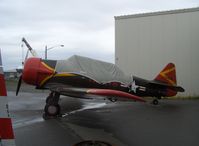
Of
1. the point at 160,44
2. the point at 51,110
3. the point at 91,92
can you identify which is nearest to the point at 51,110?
the point at 51,110

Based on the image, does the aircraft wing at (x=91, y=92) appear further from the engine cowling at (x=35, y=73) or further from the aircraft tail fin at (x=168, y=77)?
the aircraft tail fin at (x=168, y=77)

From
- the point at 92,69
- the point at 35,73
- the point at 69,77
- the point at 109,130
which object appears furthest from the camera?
the point at 92,69

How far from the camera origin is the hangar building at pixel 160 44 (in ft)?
65.4

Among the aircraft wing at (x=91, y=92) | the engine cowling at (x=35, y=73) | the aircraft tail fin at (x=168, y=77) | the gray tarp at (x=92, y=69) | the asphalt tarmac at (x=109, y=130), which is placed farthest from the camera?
the aircraft tail fin at (x=168, y=77)

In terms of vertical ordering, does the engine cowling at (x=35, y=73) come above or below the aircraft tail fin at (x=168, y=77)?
above

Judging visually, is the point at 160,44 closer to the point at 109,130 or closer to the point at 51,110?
the point at 51,110

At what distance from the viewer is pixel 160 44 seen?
20984 mm

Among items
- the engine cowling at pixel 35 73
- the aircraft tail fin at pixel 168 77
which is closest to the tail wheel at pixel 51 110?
the engine cowling at pixel 35 73

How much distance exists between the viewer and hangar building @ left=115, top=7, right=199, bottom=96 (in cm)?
1994

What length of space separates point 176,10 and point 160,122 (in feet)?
44.6

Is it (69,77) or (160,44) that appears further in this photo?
(160,44)

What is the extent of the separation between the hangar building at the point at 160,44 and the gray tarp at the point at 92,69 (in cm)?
969

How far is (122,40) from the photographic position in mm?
22094

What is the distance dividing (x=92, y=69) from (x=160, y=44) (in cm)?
1142
